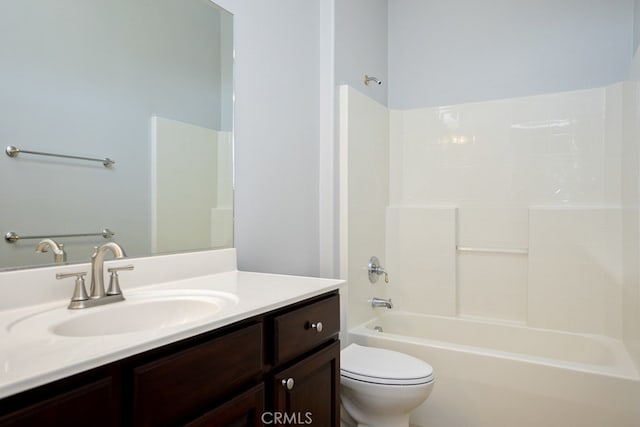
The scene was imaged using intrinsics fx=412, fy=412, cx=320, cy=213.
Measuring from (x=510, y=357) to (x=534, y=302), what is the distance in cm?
70

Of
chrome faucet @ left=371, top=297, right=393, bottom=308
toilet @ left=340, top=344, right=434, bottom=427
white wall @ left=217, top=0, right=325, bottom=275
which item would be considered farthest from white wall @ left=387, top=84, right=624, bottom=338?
toilet @ left=340, top=344, right=434, bottom=427

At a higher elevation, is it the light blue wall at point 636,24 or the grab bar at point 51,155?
the light blue wall at point 636,24

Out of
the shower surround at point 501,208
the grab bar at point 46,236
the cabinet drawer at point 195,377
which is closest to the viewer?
the cabinet drawer at point 195,377

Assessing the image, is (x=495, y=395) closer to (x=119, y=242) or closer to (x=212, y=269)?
(x=212, y=269)

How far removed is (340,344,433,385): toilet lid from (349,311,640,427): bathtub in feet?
0.88

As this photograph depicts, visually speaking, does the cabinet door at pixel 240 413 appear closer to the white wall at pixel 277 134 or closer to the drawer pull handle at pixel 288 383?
the drawer pull handle at pixel 288 383

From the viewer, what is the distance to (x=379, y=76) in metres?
2.81

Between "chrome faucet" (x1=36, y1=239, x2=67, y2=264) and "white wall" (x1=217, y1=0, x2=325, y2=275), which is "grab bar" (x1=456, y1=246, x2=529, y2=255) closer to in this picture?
"white wall" (x1=217, y1=0, x2=325, y2=275)

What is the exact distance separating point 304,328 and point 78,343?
600 millimetres

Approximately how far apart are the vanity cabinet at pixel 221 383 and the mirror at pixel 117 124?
53 centimetres

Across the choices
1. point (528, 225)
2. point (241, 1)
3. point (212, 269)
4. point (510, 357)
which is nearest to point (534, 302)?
point (528, 225)

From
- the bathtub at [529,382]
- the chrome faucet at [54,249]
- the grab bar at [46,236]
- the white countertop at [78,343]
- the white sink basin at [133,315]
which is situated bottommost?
the bathtub at [529,382]

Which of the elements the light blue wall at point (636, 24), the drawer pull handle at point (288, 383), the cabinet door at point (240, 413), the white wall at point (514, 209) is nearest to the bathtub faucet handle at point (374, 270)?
the white wall at point (514, 209)

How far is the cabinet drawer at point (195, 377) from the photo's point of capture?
74cm
